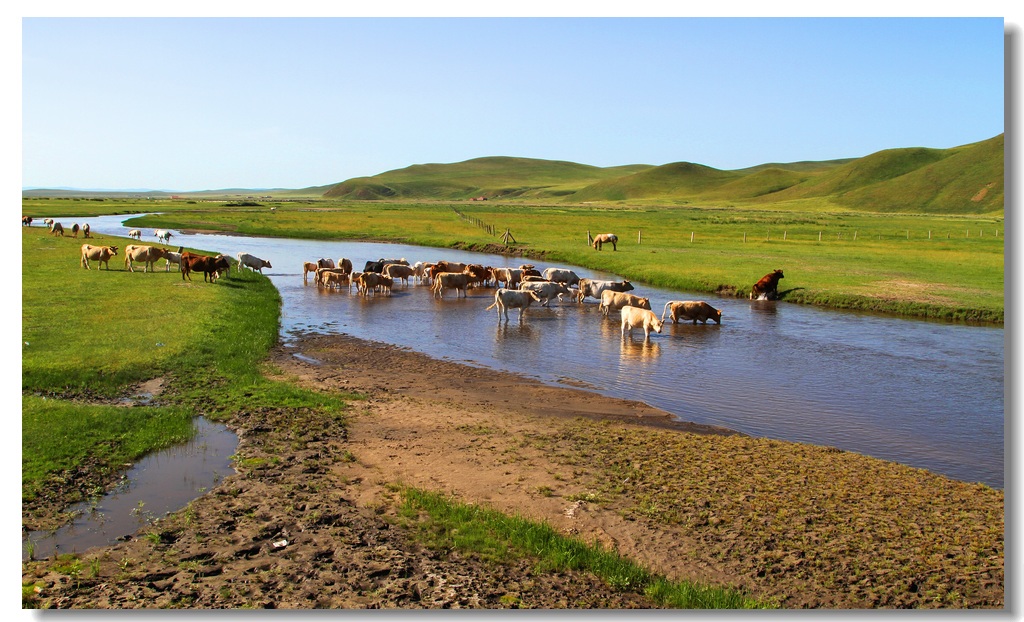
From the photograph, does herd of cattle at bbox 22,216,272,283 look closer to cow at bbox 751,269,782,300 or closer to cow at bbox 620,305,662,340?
cow at bbox 620,305,662,340

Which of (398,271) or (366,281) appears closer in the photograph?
(366,281)

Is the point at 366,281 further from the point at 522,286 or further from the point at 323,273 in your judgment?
the point at 522,286

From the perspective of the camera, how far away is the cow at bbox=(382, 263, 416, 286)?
34719 mm

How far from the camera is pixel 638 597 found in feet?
23.0

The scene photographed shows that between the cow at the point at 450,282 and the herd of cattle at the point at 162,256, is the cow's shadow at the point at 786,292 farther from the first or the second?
the herd of cattle at the point at 162,256

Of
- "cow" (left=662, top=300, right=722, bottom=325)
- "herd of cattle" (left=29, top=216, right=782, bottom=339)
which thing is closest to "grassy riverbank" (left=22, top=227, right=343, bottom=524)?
"herd of cattle" (left=29, top=216, right=782, bottom=339)

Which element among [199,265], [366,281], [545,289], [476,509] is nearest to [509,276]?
[545,289]

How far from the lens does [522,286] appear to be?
29844 mm

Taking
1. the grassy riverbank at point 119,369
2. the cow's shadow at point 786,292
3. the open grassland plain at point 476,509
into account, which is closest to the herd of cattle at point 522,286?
the cow's shadow at point 786,292

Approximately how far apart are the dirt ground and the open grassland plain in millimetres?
28

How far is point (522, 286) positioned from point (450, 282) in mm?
3656

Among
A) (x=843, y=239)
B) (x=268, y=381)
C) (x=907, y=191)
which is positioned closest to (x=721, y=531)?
(x=268, y=381)

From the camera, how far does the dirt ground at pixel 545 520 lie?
698cm

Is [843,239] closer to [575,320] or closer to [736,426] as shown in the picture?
[575,320]
